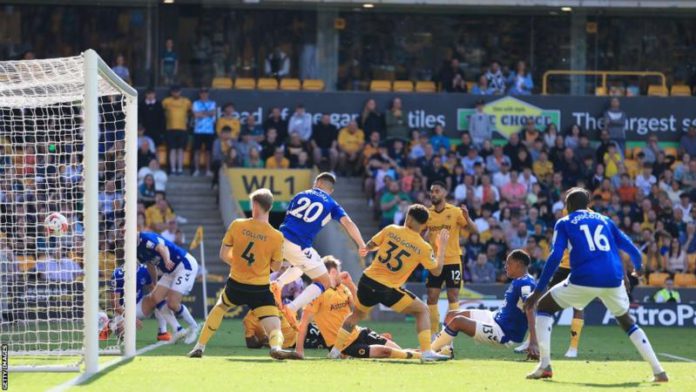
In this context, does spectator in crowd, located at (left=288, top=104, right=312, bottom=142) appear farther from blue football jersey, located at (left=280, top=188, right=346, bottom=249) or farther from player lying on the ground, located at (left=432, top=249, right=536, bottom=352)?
player lying on the ground, located at (left=432, top=249, right=536, bottom=352)

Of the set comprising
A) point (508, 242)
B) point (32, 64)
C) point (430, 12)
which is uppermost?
point (430, 12)

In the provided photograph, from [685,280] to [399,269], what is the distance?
44.7 feet

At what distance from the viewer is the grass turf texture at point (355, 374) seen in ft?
38.4

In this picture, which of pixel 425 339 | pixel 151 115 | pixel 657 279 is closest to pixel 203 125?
pixel 151 115

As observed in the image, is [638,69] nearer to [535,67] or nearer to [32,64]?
[535,67]

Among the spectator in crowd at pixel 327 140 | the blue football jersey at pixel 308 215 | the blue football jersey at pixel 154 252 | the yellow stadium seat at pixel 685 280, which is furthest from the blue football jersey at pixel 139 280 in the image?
the yellow stadium seat at pixel 685 280

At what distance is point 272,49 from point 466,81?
196 inches

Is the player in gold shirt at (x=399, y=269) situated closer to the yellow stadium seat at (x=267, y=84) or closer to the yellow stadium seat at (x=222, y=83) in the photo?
the yellow stadium seat at (x=267, y=84)

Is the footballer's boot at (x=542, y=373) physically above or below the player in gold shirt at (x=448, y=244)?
below

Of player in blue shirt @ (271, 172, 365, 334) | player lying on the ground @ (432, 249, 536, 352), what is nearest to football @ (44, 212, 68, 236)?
player in blue shirt @ (271, 172, 365, 334)

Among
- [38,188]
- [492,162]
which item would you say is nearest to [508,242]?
[492,162]

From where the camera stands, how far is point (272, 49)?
33625mm

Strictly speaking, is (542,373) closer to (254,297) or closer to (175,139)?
(254,297)

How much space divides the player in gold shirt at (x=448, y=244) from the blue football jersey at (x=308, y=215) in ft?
6.29
